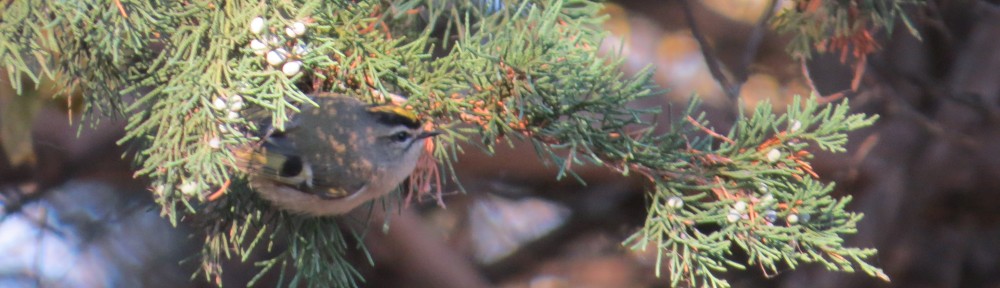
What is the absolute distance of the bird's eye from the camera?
1698 mm

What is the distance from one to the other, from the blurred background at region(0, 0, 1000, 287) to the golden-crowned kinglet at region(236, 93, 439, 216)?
1.47 meters

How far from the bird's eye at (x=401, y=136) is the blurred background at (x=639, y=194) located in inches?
60.7

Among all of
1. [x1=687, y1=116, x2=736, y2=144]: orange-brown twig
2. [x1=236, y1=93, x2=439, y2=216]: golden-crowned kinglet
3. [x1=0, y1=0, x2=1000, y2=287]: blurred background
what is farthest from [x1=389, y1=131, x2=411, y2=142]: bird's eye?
[x1=0, y1=0, x2=1000, y2=287]: blurred background

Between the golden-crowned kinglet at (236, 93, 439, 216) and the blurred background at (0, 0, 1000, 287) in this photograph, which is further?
the blurred background at (0, 0, 1000, 287)

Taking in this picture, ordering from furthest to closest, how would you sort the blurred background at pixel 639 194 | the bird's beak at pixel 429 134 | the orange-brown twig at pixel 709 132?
the blurred background at pixel 639 194 < the bird's beak at pixel 429 134 < the orange-brown twig at pixel 709 132

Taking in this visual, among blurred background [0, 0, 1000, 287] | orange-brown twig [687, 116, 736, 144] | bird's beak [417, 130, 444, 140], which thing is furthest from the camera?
→ blurred background [0, 0, 1000, 287]

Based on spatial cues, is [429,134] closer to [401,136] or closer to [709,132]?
[401,136]

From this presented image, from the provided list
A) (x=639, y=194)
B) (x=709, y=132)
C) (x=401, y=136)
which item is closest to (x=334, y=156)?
(x=401, y=136)

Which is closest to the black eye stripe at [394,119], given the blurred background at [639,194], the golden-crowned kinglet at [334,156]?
the golden-crowned kinglet at [334,156]

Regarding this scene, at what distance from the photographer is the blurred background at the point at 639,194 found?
3.42 meters

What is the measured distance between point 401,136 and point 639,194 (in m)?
2.80

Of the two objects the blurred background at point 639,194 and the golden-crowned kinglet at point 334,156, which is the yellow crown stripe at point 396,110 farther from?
the blurred background at point 639,194

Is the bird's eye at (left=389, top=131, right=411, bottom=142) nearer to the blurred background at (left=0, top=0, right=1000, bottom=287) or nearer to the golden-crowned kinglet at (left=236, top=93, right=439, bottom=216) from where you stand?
the golden-crowned kinglet at (left=236, top=93, right=439, bottom=216)

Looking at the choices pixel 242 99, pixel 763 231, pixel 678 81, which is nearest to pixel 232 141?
pixel 242 99
